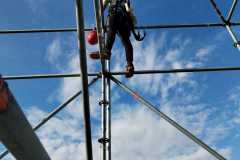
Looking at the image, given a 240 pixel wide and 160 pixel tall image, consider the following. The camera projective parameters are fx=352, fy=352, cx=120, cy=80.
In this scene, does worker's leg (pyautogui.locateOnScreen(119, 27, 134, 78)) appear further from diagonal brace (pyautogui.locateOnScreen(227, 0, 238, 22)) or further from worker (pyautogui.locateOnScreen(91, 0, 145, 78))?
diagonal brace (pyautogui.locateOnScreen(227, 0, 238, 22))

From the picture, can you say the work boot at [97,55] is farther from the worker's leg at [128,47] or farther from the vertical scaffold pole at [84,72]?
the vertical scaffold pole at [84,72]

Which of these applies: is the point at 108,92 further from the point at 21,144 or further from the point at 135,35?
the point at 21,144

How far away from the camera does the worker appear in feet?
16.0

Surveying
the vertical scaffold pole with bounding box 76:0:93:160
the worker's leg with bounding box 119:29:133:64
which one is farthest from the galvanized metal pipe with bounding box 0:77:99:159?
the vertical scaffold pole with bounding box 76:0:93:160

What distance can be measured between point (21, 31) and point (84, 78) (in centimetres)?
450

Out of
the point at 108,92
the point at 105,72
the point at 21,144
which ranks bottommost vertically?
the point at 21,144

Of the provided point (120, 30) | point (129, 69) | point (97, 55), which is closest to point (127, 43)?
point (120, 30)

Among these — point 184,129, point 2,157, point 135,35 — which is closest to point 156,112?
point 184,129

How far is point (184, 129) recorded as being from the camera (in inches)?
166

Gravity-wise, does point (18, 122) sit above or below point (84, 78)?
below

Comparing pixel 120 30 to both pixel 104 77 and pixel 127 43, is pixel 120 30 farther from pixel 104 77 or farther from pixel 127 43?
pixel 104 77

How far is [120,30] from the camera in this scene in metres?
5.13

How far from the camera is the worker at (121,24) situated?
4875 millimetres

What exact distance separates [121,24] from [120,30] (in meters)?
0.09
